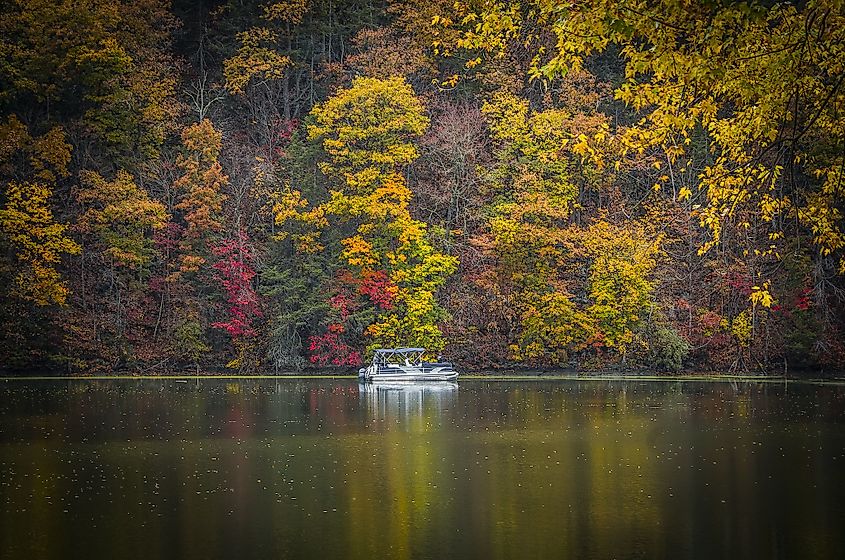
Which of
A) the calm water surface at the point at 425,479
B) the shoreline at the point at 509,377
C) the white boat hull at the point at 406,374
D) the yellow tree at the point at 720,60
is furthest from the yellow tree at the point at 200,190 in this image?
the yellow tree at the point at 720,60

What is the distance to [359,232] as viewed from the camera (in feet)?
139

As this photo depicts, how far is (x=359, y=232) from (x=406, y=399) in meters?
11.6

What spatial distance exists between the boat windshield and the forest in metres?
0.71

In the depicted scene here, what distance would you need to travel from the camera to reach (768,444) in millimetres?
20625

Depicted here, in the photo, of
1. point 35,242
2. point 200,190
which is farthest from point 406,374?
point 35,242

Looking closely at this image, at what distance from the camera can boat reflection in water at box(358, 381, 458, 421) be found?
27.3 m

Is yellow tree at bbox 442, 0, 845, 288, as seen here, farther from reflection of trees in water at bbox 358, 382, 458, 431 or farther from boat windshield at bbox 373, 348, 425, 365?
boat windshield at bbox 373, 348, 425, 365

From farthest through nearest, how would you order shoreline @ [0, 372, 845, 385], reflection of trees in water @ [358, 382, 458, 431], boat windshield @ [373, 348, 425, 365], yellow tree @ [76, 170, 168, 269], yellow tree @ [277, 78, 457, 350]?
yellow tree @ [277, 78, 457, 350], yellow tree @ [76, 170, 168, 269], shoreline @ [0, 372, 845, 385], boat windshield @ [373, 348, 425, 365], reflection of trees in water @ [358, 382, 458, 431]

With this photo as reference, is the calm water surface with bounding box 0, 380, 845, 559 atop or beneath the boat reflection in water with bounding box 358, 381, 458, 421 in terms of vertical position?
beneath

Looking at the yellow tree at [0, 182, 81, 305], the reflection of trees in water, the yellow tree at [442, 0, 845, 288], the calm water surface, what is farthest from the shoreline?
the yellow tree at [442, 0, 845, 288]

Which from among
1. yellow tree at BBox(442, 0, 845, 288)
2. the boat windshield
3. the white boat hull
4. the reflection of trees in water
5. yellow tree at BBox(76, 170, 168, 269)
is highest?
yellow tree at BBox(76, 170, 168, 269)

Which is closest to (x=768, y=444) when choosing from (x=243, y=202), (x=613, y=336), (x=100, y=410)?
(x=100, y=410)

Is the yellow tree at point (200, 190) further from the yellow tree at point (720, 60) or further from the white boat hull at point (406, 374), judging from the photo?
the yellow tree at point (720, 60)

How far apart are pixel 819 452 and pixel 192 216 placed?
27.6 m
